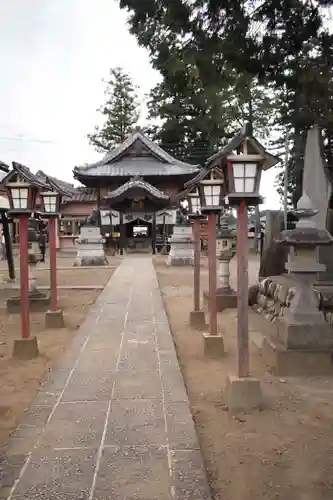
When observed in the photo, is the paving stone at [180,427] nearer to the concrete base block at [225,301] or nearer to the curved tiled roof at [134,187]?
the concrete base block at [225,301]

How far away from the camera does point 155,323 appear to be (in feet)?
27.0

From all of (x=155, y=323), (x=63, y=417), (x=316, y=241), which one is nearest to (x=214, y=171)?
(x=316, y=241)

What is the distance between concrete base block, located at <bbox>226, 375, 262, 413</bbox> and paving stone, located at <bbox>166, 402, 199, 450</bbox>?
0.43 metres

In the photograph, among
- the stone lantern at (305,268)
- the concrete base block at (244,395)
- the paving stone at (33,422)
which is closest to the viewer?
the paving stone at (33,422)

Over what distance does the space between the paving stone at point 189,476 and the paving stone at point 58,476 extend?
0.55 m

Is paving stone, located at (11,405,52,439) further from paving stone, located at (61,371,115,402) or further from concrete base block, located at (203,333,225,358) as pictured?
concrete base block, located at (203,333,225,358)

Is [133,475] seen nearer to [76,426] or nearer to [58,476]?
[58,476]

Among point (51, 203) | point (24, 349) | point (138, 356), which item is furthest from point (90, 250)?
point (138, 356)

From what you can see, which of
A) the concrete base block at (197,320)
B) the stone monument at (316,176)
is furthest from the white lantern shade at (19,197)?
the stone monument at (316,176)

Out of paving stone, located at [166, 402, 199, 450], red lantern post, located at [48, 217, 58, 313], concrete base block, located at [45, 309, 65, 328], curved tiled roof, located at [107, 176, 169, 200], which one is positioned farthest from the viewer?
curved tiled roof, located at [107, 176, 169, 200]

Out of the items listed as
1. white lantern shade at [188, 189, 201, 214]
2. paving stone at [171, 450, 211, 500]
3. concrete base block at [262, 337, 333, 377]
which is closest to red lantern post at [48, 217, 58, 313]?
white lantern shade at [188, 189, 201, 214]

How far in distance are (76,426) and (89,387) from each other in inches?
39.2

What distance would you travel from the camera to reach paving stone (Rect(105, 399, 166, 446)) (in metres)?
3.61

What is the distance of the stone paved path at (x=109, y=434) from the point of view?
116 inches
